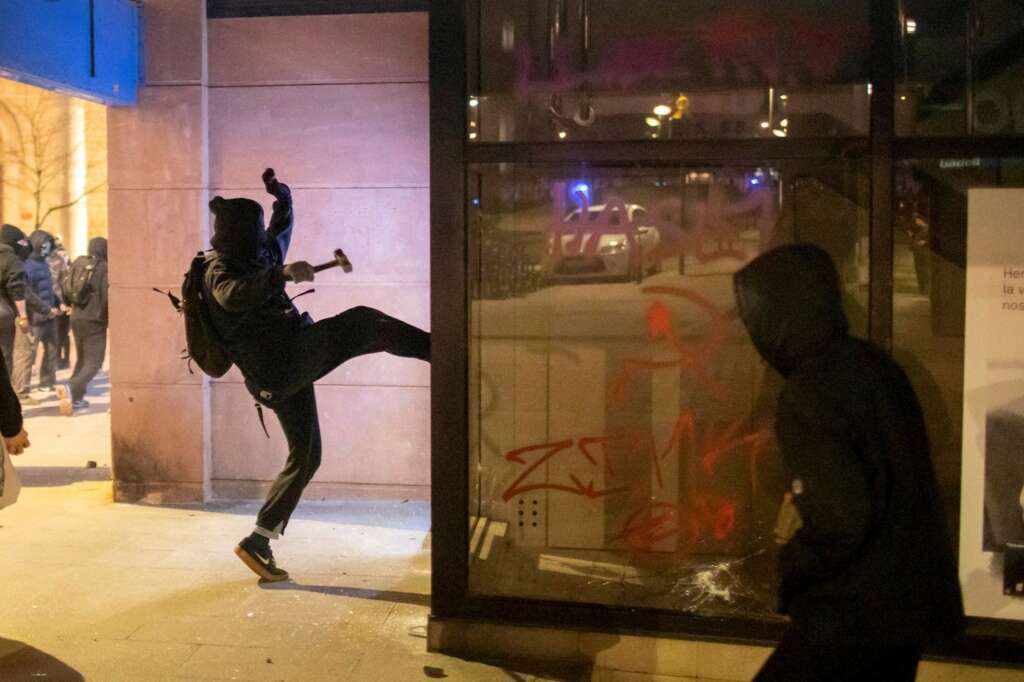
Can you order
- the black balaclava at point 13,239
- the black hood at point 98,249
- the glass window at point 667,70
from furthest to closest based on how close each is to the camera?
the black hood at point 98,249 → the black balaclava at point 13,239 → the glass window at point 667,70

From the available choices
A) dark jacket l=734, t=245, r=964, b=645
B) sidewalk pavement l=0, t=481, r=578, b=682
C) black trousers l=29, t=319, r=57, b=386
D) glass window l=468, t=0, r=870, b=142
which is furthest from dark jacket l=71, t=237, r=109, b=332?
dark jacket l=734, t=245, r=964, b=645

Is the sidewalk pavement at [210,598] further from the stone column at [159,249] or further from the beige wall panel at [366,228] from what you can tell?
the beige wall panel at [366,228]

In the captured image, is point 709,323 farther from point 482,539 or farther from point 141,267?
point 141,267

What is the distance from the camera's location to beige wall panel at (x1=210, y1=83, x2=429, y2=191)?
7.00 metres

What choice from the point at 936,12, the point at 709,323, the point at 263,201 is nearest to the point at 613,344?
the point at 709,323

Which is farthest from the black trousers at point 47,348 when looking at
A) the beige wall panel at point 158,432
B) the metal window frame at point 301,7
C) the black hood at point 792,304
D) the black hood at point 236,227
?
the black hood at point 792,304

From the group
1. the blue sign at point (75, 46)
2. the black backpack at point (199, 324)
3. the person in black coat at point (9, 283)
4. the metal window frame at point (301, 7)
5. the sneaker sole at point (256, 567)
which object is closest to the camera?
the black backpack at point (199, 324)

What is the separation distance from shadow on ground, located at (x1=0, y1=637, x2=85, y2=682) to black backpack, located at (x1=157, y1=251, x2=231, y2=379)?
1511mm

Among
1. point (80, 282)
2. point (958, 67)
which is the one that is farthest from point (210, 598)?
point (80, 282)

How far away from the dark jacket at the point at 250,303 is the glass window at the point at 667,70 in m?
1.35

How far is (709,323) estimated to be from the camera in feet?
15.6

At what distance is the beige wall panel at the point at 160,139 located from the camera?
7.06 meters

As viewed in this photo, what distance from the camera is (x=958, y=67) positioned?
14.5 ft

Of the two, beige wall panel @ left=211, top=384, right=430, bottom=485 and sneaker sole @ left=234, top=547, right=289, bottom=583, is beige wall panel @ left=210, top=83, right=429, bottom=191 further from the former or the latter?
sneaker sole @ left=234, top=547, right=289, bottom=583
